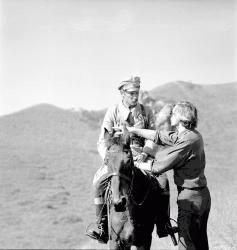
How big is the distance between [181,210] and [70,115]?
49747 mm

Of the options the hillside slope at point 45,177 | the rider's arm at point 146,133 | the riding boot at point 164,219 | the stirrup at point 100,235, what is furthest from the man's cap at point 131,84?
the hillside slope at point 45,177

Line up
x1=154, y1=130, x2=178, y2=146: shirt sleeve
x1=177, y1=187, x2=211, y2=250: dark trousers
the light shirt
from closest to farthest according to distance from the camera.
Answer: x1=177, y1=187, x2=211, y2=250: dark trousers < x1=154, y1=130, x2=178, y2=146: shirt sleeve < the light shirt

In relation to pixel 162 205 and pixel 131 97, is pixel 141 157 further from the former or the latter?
pixel 131 97

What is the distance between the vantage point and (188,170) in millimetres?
6664

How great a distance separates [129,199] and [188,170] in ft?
3.20

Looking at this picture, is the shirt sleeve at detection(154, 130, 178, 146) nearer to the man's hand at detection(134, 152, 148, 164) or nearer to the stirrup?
the man's hand at detection(134, 152, 148, 164)

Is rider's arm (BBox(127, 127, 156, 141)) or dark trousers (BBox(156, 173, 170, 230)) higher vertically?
rider's arm (BBox(127, 127, 156, 141))

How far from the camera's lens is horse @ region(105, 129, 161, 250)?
6.10 metres

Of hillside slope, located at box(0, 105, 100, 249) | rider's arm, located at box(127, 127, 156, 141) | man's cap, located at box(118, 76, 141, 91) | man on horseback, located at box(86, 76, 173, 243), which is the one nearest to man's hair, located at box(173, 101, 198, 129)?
rider's arm, located at box(127, 127, 156, 141)

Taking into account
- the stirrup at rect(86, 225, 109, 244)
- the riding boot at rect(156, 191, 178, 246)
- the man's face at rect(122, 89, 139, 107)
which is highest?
the man's face at rect(122, 89, 139, 107)

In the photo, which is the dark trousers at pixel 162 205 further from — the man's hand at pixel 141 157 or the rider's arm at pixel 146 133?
the rider's arm at pixel 146 133

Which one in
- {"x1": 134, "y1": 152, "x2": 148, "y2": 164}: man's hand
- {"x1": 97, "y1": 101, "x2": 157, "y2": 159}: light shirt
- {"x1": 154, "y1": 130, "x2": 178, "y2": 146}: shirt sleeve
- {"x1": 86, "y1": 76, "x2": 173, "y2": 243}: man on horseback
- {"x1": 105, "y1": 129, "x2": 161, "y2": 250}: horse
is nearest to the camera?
{"x1": 105, "y1": 129, "x2": 161, "y2": 250}: horse

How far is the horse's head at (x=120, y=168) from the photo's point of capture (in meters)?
5.92

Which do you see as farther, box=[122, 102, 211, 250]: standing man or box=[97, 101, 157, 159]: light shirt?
Answer: box=[97, 101, 157, 159]: light shirt
